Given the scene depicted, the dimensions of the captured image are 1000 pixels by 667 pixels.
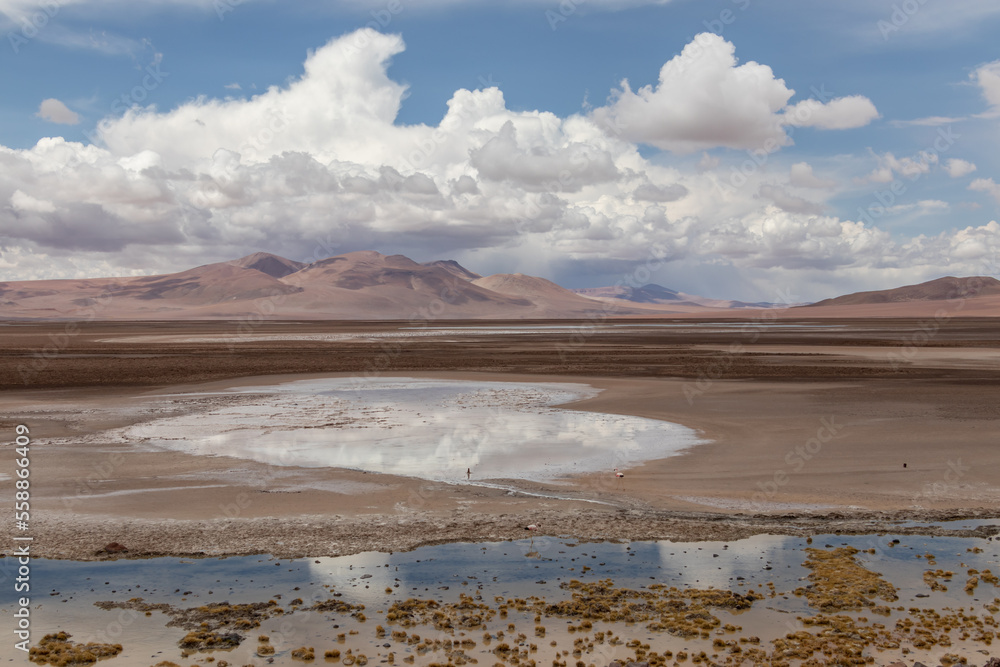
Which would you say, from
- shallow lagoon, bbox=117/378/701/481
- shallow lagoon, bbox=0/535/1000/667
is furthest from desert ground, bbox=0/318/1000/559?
shallow lagoon, bbox=117/378/701/481

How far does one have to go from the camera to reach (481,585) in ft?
31.9

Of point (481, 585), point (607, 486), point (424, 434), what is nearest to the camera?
point (481, 585)

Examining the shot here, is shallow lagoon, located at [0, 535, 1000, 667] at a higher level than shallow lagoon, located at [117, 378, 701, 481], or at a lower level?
lower

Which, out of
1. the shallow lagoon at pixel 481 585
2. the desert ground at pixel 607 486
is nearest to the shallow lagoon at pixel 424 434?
the desert ground at pixel 607 486

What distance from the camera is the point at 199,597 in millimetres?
9375

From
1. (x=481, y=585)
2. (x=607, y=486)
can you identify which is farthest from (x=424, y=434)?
(x=481, y=585)

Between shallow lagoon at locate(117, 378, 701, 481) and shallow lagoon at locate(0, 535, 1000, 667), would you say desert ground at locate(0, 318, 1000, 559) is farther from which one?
shallow lagoon at locate(117, 378, 701, 481)

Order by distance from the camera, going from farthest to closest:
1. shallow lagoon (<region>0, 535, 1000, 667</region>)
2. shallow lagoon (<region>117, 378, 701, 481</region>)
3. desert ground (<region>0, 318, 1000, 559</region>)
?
shallow lagoon (<region>117, 378, 701, 481</region>) < desert ground (<region>0, 318, 1000, 559</region>) < shallow lagoon (<region>0, 535, 1000, 667</region>)

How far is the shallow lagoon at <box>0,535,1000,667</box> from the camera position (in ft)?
26.5

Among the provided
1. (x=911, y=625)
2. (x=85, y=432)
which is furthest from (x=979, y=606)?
(x=85, y=432)

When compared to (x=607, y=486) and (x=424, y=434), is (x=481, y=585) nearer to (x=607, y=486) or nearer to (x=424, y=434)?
(x=607, y=486)

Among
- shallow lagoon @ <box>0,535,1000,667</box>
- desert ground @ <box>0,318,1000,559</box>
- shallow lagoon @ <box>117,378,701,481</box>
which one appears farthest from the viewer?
shallow lagoon @ <box>117,378,701,481</box>

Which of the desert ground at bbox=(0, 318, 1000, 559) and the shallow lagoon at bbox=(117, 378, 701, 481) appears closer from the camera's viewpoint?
the desert ground at bbox=(0, 318, 1000, 559)

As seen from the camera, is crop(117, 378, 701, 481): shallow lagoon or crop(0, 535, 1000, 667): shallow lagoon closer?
crop(0, 535, 1000, 667): shallow lagoon
